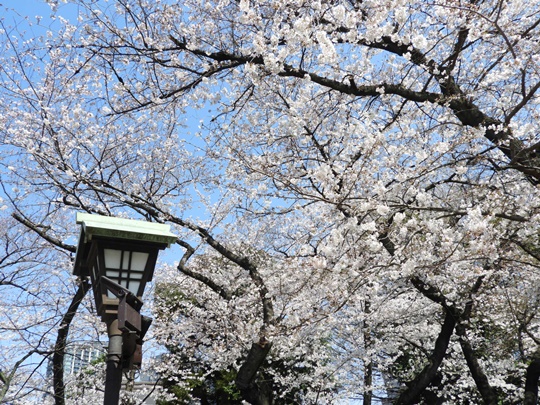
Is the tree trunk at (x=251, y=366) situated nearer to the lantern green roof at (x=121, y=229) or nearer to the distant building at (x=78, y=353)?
the distant building at (x=78, y=353)

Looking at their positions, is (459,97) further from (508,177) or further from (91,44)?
(91,44)

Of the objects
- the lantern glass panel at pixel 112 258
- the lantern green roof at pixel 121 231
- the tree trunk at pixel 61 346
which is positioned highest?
the tree trunk at pixel 61 346

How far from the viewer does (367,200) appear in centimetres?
432

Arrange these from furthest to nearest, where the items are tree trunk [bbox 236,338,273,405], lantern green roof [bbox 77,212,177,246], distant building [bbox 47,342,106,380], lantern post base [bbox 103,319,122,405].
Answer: distant building [bbox 47,342,106,380] < tree trunk [bbox 236,338,273,405] < lantern green roof [bbox 77,212,177,246] < lantern post base [bbox 103,319,122,405]

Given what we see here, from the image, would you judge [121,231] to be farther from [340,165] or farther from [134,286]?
[340,165]

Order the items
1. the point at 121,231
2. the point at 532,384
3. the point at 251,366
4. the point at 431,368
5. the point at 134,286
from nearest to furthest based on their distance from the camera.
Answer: the point at 121,231 < the point at 134,286 < the point at 251,366 < the point at 532,384 < the point at 431,368

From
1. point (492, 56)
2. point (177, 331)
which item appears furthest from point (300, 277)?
point (177, 331)

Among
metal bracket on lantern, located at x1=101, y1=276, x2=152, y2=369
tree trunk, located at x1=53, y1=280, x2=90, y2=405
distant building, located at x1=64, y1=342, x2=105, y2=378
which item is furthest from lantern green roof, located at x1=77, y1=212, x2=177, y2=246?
distant building, located at x1=64, y1=342, x2=105, y2=378

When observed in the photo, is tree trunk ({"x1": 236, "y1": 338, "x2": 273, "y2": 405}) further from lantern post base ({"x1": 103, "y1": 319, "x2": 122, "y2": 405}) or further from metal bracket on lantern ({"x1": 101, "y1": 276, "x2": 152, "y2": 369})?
lantern post base ({"x1": 103, "y1": 319, "x2": 122, "y2": 405})

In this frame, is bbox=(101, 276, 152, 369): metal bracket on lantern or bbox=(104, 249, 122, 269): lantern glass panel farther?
bbox=(104, 249, 122, 269): lantern glass panel

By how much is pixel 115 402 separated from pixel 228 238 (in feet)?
25.4

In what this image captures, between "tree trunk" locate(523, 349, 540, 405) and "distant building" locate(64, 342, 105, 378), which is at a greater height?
"distant building" locate(64, 342, 105, 378)

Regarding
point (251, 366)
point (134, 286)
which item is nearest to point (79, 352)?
point (251, 366)

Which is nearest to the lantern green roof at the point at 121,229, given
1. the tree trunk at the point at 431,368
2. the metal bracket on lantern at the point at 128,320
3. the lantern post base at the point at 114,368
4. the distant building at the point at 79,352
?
the metal bracket on lantern at the point at 128,320
